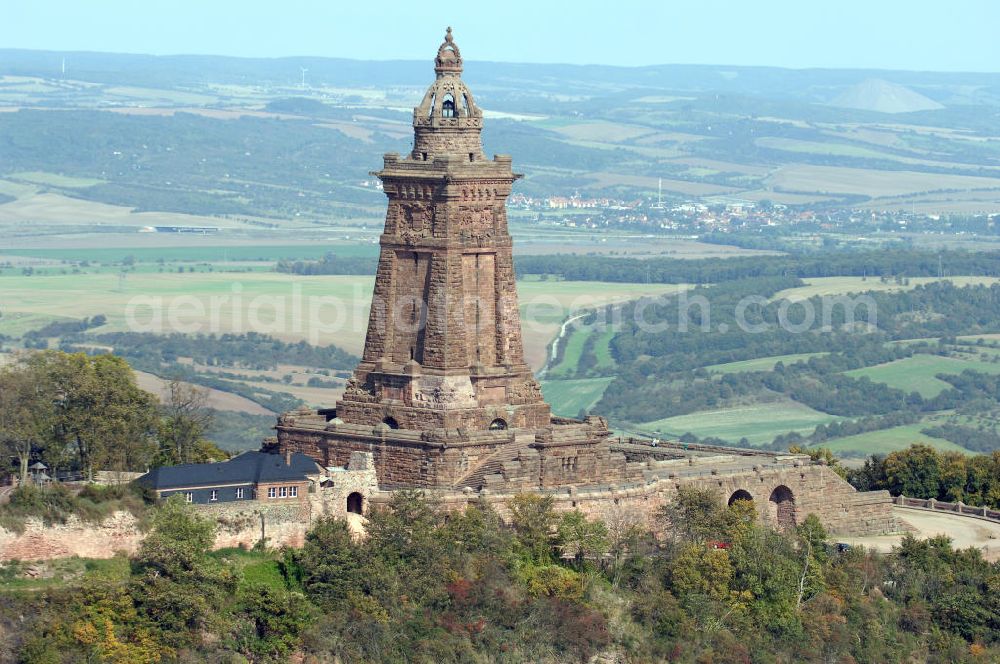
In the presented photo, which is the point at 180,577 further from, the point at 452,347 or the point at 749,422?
the point at 749,422

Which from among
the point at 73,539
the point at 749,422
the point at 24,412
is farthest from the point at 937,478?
the point at 749,422

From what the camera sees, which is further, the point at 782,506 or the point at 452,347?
the point at 782,506

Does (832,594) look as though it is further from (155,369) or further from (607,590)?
(155,369)

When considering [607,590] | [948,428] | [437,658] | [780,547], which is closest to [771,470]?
[780,547]

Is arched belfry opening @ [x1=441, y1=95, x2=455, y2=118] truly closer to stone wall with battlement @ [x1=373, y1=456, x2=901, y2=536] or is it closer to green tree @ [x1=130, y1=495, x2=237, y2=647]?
stone wall with battlement @ [x1=373, y1=456, x2=901, y2=536]

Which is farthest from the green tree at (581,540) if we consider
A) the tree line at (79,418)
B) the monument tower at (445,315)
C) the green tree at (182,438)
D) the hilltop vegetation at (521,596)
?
the tree line at (79,418)

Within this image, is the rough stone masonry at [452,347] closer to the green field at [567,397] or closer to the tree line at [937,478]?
the tree line at [937,478]
